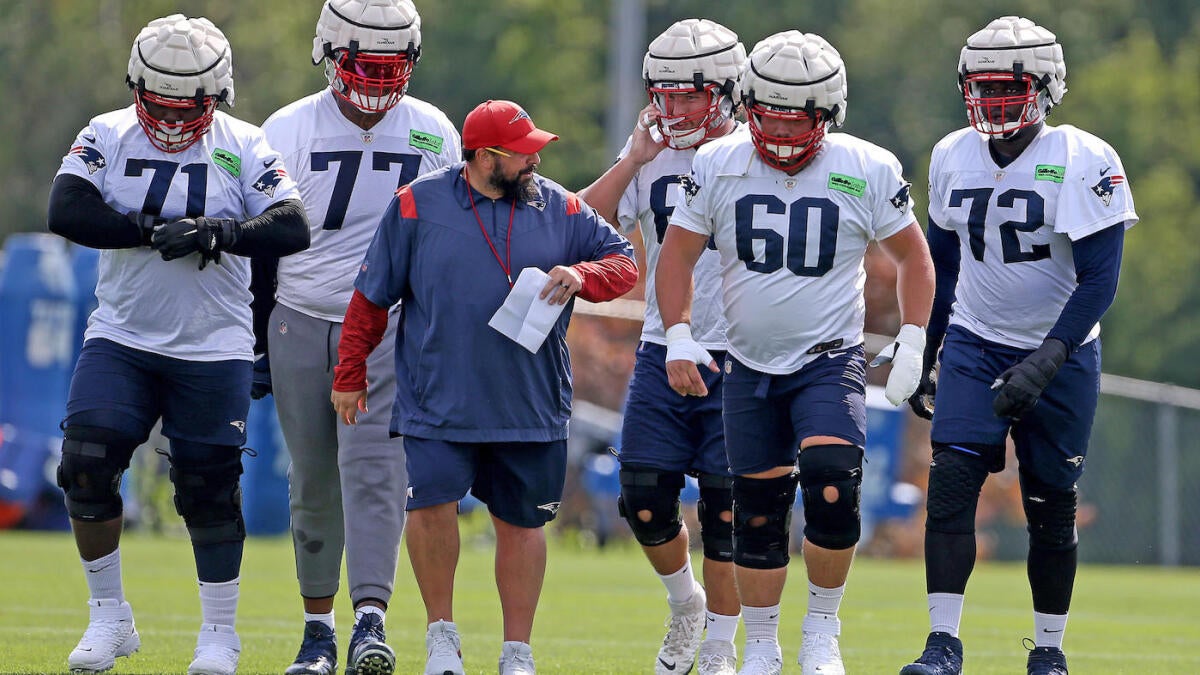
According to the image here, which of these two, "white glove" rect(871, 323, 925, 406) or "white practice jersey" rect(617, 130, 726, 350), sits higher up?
"white practice jersey" rect(617, 130, 726, 350)

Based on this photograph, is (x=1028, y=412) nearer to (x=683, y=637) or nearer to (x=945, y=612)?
(x=945, y=612)

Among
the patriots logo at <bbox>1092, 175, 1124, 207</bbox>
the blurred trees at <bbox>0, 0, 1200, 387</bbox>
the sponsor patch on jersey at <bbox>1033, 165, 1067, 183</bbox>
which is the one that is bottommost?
the patriots logo at <bbox>1092, 175, 1124, 207</bbox>

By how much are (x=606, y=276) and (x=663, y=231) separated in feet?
3.63

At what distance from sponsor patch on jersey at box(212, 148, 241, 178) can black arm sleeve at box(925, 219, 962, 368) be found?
2589 mm

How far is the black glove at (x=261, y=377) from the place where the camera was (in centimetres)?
787

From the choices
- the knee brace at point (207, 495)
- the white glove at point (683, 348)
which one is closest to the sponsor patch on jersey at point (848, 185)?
the white glove at point (683, 348)

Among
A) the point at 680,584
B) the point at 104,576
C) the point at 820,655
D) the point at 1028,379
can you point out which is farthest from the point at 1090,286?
the point at 104,576

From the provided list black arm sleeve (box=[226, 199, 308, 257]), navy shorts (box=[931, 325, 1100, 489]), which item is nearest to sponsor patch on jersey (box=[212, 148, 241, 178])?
black arm sleeve (box=[226, 199, 308, 257])

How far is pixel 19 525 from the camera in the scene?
17922 millimetres

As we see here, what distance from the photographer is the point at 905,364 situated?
22.7 feet

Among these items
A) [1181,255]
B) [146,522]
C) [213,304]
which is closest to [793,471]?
[213,304]

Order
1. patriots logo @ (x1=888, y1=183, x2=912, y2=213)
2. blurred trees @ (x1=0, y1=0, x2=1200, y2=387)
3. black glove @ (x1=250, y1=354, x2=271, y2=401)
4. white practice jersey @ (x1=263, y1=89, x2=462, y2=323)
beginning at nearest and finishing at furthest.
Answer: patriots logo @ (x1=888, y1=183, x2=912, y2=213)
white practice jersey @ (x1=263, y1=89, x2=462, y2=323)
black glove @ (x1=250, y1=354, x2=271, y2=401)
blurred trees @ (x1=0, y1=0, x2=1200, y2=387)

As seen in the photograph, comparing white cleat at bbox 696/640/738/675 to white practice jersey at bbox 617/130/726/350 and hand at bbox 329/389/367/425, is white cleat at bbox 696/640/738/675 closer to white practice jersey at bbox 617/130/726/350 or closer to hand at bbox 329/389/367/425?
white practice jersey at bbox 617/130/726/350

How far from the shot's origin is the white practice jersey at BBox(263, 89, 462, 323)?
A: 7535 mm
